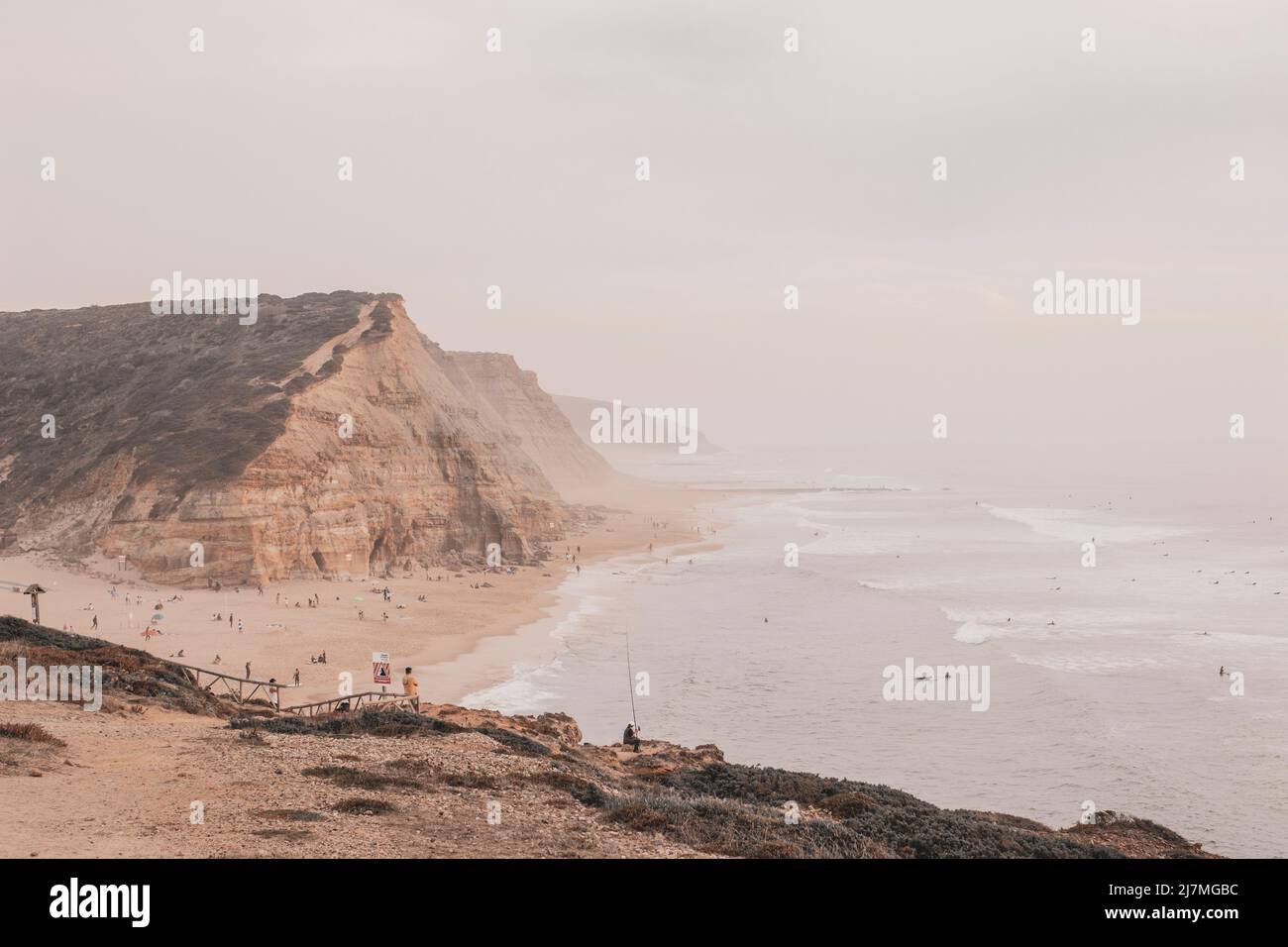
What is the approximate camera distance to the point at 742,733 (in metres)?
24.6

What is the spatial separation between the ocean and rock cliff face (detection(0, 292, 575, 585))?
9721 millimetres

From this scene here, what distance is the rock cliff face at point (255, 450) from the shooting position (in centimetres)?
4159

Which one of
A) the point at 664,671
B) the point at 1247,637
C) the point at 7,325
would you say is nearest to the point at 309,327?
the point at 7,325

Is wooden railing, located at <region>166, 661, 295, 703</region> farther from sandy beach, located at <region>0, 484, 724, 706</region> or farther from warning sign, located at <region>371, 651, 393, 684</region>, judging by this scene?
warning sign, located at <region>371, 651, 393, 684</region>

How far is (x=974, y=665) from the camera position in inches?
1232

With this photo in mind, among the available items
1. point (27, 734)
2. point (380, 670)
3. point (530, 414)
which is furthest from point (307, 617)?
point (530, 414)

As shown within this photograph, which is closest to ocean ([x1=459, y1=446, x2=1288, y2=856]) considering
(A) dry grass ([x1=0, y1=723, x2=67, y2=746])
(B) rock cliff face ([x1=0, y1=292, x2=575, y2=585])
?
(B) rock cliff face ([x1=0, y1=292, x2=575, y2=585])

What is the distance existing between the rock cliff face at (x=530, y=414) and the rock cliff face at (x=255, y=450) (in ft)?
153

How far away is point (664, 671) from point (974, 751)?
10911mm

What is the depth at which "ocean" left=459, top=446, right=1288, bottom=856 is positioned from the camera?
21.7 m

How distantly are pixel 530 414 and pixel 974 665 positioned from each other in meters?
89.0

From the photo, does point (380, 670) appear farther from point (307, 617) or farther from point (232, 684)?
point (307, 617)

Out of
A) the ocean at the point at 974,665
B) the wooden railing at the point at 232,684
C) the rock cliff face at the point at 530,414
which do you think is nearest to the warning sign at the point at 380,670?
the wooden railing at the point at 232,684
